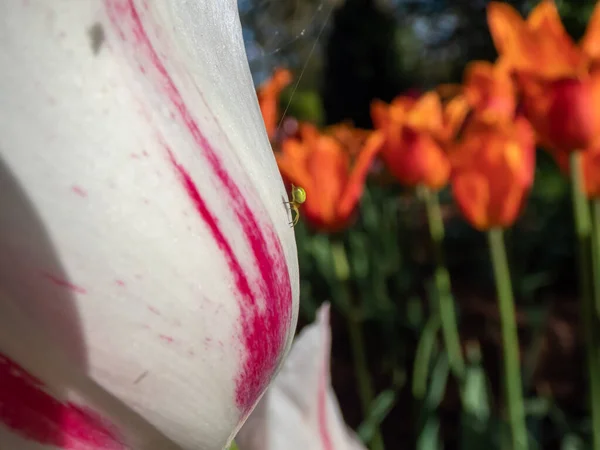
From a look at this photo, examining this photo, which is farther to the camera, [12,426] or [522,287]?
[522,287]

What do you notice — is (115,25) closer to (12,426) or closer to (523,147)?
(12,426)

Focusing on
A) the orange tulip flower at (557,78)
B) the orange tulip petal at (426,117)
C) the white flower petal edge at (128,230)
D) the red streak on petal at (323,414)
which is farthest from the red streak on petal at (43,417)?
the orange tulip petal at (426,117)

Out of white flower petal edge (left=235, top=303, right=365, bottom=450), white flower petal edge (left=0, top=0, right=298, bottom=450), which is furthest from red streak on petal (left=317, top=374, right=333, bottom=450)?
white flower petal edge (left=0, top=0, right=298, bottom=450)

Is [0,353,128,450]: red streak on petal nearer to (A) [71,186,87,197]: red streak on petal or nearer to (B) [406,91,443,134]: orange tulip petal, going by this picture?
(A) [71,186,87,197]: red streak on petal

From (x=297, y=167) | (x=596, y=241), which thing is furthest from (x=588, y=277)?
(x=297, y=167)

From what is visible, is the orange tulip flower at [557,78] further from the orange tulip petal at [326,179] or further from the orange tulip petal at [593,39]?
the orange tulip petal at [326,179]

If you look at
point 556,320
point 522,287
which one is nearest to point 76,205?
point 522,287

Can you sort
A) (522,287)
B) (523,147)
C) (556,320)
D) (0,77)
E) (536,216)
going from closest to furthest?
(0,77), (523,147), (522,287), (556,320), (536,216)
